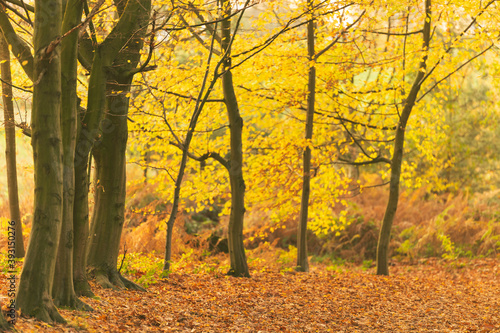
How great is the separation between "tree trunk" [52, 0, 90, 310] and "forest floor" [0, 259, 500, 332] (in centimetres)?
28

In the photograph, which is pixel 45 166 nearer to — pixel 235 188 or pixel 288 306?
pixel 288 306

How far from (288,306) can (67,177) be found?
3778 millimetres

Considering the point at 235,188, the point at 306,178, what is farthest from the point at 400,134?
the point at 235,188

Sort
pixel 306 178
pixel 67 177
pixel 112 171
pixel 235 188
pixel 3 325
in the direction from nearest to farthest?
1. pixel 3 325
2. pixel 67 177
3. pixel 112 171
4. pixel 235 188
5. pixel 306 178

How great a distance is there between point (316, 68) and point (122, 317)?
7706 millimetres

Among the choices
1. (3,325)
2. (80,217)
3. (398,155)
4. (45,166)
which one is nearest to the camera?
(3,325)

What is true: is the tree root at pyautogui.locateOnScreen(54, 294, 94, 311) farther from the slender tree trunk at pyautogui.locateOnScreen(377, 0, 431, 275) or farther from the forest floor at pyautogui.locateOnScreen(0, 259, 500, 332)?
the slender tree trunk at pyautogui.locateOnScreen(377, 0, 431, 275)

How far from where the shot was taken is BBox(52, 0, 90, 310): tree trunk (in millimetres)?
4930

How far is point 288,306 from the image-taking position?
273 inches

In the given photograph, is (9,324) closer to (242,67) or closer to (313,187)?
(242,67)

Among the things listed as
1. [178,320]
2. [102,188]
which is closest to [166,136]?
[102,188]

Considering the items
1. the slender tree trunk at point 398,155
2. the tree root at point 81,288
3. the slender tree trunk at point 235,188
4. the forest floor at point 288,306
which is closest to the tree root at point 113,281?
the forest floor at point 288,306

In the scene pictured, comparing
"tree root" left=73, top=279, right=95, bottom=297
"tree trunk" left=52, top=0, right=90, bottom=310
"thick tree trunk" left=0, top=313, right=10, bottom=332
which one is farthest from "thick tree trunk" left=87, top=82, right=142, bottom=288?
"thick tree trunk" left=0, top=313, right=10, bottom=332

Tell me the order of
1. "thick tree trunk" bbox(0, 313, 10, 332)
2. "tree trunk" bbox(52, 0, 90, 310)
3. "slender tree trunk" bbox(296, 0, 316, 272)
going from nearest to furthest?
"thick tree trunk" bbox(0, 313, 10, 332) < "tree trunk" bbox(52, 0, 90, 310) < "slender tree trunk" bbox(296, 0, 316, 272)
